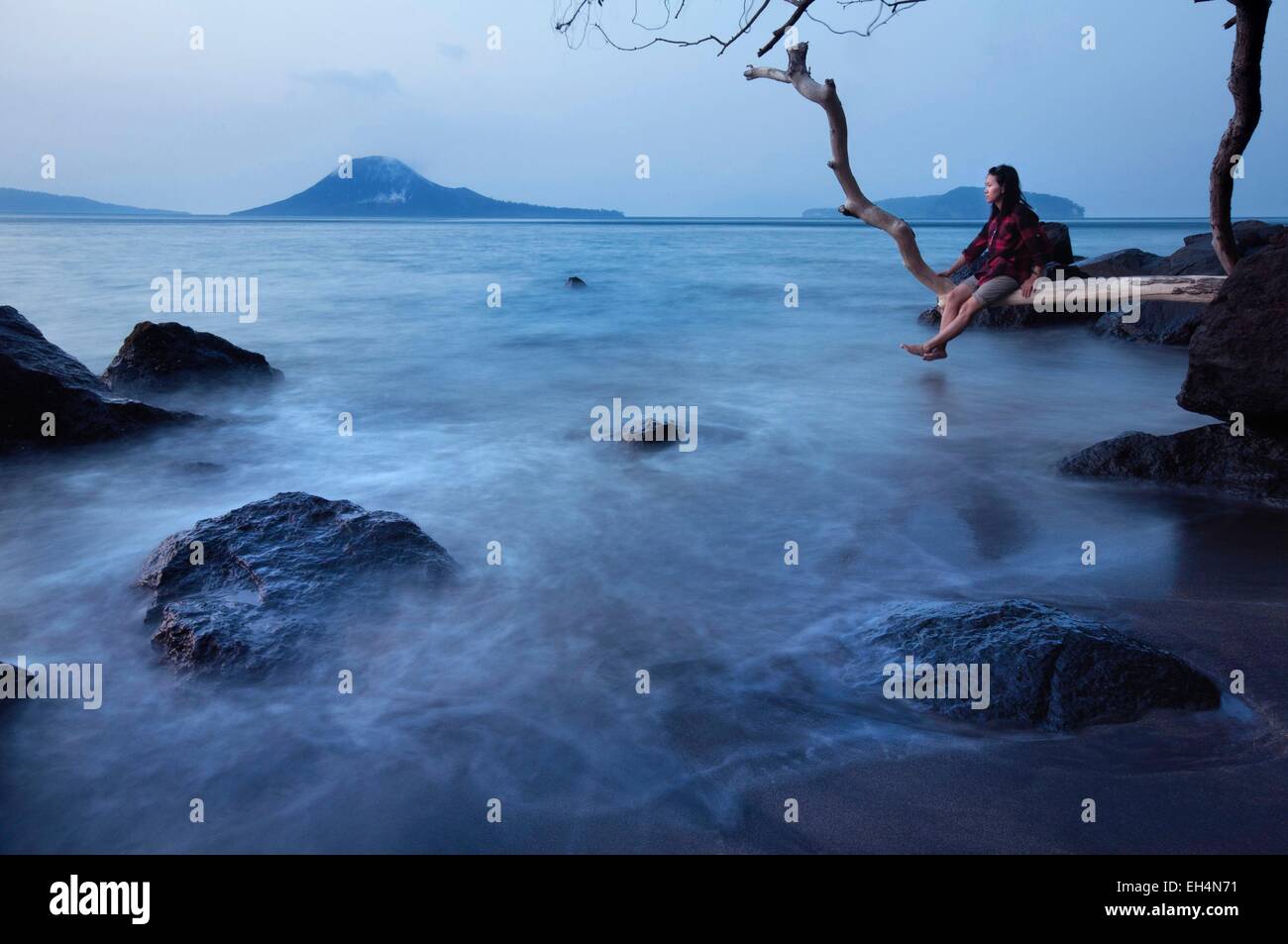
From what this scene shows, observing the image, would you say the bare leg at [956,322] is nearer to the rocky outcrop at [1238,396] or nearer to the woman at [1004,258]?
the woman at [1004,258]

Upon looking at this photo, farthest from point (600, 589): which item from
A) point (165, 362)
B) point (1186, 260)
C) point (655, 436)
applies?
point (1186, 260)

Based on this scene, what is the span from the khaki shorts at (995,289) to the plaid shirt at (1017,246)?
0.05 m

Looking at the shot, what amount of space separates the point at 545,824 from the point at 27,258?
39.9 m

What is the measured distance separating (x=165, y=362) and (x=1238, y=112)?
10745 mm

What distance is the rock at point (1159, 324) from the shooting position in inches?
524

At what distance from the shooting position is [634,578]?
559 cm

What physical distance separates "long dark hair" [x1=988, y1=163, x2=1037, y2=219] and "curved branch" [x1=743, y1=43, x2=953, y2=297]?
38.2 inches

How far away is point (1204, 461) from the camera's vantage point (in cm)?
662

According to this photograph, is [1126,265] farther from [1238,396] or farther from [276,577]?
[276,577]

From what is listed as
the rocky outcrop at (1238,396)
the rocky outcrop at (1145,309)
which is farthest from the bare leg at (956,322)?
the rocky outcrop at (1145,309)

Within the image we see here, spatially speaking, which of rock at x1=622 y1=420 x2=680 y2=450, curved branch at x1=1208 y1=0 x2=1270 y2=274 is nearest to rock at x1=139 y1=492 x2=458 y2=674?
rock at x1=622 y1=420 x2=680 y2=450

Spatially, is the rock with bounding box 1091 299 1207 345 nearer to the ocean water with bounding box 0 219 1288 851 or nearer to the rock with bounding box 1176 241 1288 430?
the ocean water with bounding box 0 219 1288 851
